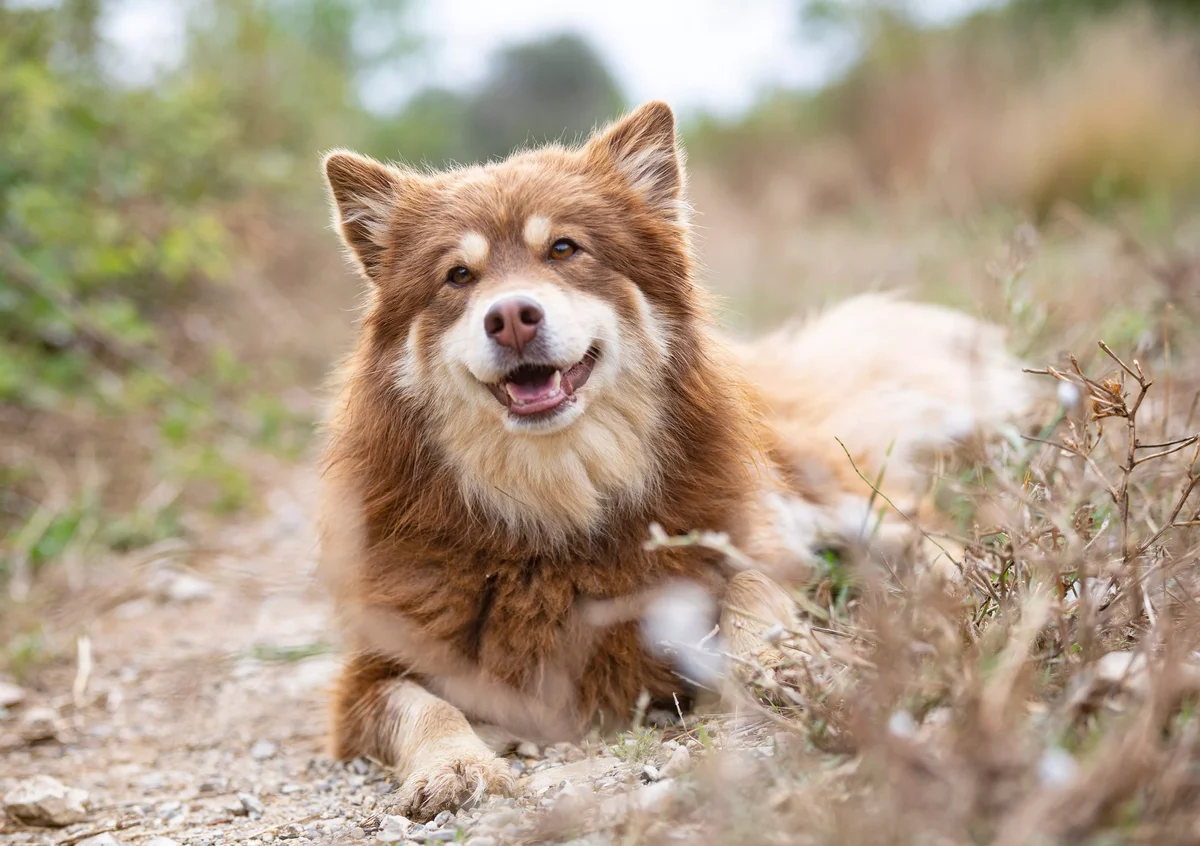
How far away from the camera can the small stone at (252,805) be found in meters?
2.87

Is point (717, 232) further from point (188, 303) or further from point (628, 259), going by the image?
point (628, 259)

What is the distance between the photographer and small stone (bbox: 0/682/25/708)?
3855mm

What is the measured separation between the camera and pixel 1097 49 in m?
11.9

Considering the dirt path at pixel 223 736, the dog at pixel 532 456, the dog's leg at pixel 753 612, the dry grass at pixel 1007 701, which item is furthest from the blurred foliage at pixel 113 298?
the dry grass at pixel 1007 701

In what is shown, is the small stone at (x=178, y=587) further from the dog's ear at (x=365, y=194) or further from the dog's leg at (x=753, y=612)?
the dog's leg at (x=753, y=612)

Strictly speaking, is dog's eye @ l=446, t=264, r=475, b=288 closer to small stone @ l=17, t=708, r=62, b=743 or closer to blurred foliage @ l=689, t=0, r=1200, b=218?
small stone @ l=17, t=708, r=62, b=743

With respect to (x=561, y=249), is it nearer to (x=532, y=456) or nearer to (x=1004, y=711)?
(x=532, y=456)

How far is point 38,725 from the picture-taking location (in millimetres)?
3682

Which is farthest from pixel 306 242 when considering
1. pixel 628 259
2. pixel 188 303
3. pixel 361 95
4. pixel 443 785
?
pixel 443 785

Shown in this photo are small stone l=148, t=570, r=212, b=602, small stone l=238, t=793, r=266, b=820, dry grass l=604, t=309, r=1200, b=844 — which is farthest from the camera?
small stone l=148, t=570, r=212, b=602

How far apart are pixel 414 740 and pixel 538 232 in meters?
Answer: 1.60

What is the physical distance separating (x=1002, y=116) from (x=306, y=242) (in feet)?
26.3

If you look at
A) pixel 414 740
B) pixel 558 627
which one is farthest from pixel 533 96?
pixel 414 740

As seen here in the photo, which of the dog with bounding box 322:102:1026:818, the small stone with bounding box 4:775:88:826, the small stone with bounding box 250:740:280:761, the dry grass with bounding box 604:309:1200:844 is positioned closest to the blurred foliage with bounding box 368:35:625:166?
the dog with bounding box 322:102:1026:818
